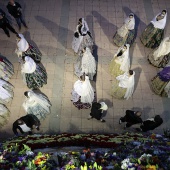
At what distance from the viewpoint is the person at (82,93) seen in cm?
571

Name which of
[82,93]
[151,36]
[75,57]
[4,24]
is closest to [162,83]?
[151,36]

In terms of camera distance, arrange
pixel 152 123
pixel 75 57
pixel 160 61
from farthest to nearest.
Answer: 1. pixel 75 57
2. pixel 160 61
3. pixel 152 123

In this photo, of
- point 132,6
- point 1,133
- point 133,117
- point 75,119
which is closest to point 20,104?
point 1,133

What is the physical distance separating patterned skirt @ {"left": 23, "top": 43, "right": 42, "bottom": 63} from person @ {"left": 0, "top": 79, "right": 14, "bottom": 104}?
113cm

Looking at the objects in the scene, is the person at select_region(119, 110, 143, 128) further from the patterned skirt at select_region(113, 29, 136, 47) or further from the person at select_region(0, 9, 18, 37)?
the person at select_region(0, 9, 18, 37)

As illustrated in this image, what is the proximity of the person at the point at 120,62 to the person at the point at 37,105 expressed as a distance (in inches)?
91.7

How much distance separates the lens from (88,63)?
661cm

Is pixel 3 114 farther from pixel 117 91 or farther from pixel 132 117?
pixel 132 117

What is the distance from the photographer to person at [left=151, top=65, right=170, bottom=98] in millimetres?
6195

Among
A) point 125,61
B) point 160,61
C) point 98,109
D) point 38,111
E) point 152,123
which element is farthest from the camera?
point 160,61

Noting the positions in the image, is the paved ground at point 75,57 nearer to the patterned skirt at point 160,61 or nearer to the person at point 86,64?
the patterned skirt at point 160,61

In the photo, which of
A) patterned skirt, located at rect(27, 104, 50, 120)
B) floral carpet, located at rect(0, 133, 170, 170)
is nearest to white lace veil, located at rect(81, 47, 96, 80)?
patterned skirt, located at rect(27, 104, 50, 120)

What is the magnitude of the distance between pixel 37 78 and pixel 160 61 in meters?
4.05

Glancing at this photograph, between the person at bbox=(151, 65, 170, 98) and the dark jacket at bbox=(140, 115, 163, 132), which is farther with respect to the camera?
the person at bbox=(151, 65, 170, 98)
